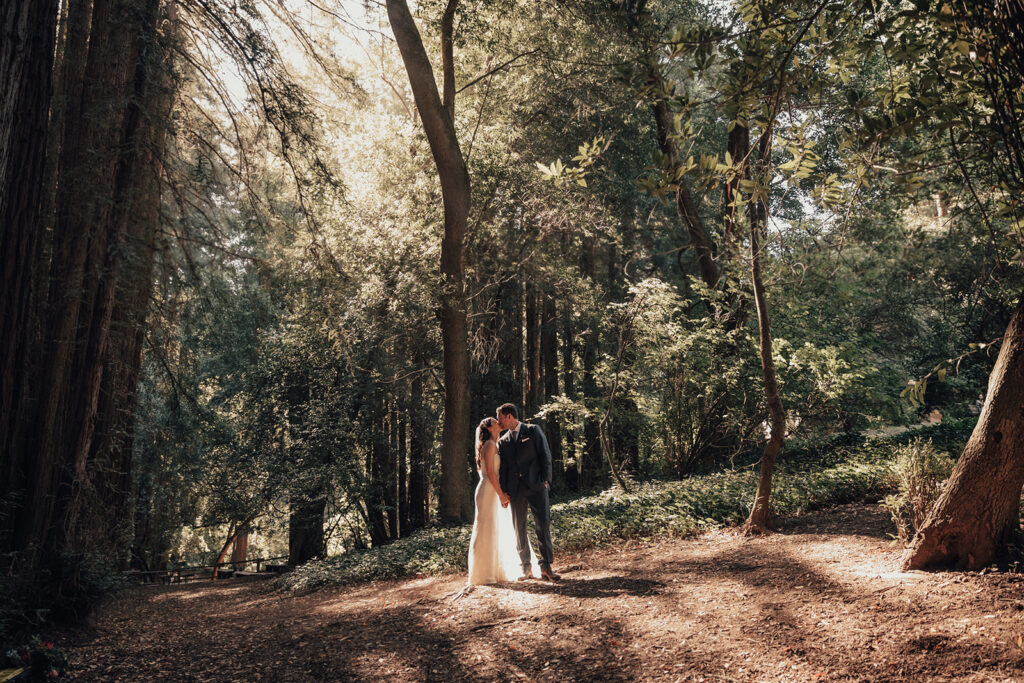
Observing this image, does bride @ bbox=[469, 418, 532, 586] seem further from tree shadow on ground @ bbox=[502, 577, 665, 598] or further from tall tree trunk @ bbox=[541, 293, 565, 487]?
tall tree trunk @ bbox=[541, 293, 565, 487]

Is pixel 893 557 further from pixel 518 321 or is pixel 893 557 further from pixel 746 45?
pixel 518 321

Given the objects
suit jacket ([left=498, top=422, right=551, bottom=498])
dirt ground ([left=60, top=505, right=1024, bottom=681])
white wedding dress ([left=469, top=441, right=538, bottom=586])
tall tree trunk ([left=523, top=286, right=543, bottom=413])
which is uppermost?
tall tree trunk ([left=523, top=286, right=543, bottom=413])

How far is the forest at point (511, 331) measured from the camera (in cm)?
417

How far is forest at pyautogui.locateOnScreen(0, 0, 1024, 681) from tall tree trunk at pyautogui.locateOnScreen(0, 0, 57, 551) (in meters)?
0.02

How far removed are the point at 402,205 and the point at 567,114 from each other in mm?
4411

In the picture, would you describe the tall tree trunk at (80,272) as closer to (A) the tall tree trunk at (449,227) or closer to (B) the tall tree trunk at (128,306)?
(B) the tall tree trunk at (128,306)

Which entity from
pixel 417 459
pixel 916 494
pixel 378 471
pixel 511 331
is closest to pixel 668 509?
pixel 916 494

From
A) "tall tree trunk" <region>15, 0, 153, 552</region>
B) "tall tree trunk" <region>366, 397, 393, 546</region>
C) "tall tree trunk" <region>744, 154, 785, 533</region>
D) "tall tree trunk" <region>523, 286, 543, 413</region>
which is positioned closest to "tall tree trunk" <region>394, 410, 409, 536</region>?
"tall tree trunk" <region>366, 397, 393, 546</region>

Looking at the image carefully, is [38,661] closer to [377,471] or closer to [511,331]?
[377,471]

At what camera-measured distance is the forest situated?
13.7ft

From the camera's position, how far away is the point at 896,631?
427 cm

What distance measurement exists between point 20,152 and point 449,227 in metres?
9.79

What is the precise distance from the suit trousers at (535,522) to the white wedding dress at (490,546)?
20cm

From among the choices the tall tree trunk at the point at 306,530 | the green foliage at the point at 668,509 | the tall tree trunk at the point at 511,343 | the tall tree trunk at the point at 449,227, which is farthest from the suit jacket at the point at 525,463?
the tall tree trunk at the point at 511,343
